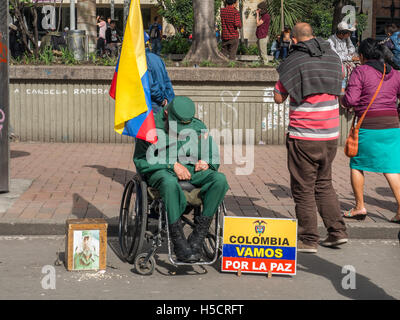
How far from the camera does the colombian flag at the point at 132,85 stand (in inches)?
247

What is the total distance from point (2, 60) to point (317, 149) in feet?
12.6

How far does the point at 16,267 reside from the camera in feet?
19.2

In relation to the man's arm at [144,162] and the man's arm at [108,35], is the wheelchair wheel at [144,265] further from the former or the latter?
the man's arm at [108,35]

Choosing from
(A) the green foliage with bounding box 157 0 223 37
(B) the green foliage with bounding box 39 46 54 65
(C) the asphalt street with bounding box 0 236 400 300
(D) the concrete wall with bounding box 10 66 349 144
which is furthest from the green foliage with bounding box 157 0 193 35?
(C) the asphalt street with bounding box 0 236 400 300

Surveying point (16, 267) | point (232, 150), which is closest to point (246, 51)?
point (232, 150)

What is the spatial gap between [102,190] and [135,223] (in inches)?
112

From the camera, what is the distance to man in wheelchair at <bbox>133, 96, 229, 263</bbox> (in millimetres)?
5613

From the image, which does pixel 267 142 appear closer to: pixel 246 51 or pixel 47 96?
pixel 47 96

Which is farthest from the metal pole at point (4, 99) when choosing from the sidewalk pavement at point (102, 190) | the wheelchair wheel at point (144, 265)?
the wheelchair wheel at point (144, 265)

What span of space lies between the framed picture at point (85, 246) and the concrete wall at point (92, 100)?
269 inches

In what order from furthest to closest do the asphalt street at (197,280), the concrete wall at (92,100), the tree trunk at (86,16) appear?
the tree trunk at (86,16)
the concrete wall at (92,100)
the asphalt street at (197,280)

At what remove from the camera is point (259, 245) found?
567cm

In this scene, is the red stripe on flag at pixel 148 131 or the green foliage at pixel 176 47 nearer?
the red stripe on flag at pixel 148 131

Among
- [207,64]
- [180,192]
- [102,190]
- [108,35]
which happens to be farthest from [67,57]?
[108,35]
